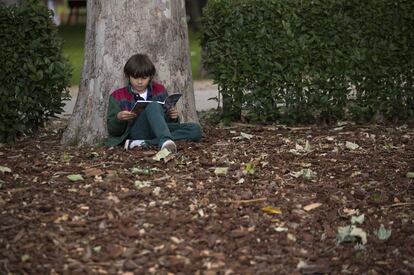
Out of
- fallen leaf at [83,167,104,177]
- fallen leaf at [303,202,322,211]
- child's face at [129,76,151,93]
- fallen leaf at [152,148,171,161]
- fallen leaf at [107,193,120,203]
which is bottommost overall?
fallen leaf at [303,202,322,211]

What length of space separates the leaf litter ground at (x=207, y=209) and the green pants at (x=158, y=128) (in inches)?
5.8

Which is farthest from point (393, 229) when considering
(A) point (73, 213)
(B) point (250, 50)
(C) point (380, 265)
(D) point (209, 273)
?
(B) point (250, 50)

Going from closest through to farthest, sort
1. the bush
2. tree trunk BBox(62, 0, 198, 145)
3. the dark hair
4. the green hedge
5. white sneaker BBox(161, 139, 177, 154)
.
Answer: white sneaker BBox(161, 139, 177, 154) → the dark hair → tree trunk BBox(62, 0, 198, 145) → the bush → the green hedge

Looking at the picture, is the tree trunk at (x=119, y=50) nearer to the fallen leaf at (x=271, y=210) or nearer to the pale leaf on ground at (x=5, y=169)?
the pale leaf on ground at (x=5, y=169)

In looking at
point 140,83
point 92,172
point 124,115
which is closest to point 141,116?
point 124,115

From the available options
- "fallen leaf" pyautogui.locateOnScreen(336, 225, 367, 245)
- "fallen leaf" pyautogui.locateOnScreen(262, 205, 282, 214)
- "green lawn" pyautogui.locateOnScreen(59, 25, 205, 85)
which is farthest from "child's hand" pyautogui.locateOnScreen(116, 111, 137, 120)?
"green lawn" pyautogui.locateOnScreen(59, 25, 205, 85)

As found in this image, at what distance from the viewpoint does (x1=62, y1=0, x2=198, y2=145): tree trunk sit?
7051mm

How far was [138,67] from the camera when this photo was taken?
22.3 ft

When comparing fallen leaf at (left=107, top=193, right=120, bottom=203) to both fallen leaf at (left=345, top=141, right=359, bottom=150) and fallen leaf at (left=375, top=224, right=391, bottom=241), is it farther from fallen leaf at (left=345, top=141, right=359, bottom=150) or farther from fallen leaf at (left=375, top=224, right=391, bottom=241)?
fallen leaf at (left=345, top=141, right=359, bottom=150)

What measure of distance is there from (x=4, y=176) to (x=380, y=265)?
9.54 feet

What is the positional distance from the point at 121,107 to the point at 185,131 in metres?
0.64

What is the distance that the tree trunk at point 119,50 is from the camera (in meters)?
7.05

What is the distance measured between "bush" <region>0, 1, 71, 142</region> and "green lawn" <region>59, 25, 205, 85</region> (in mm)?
5658

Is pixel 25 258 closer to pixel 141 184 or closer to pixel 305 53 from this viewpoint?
pixel 141 184
